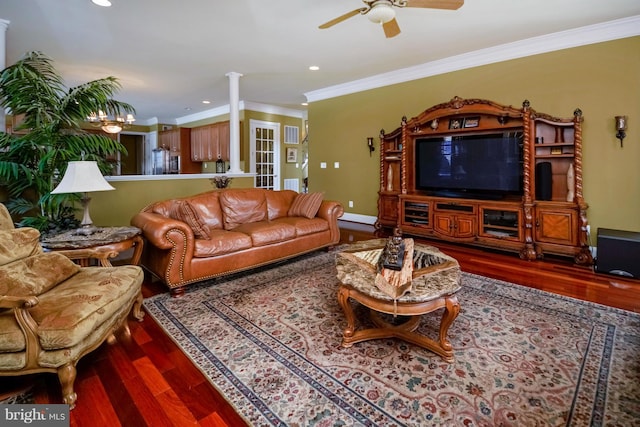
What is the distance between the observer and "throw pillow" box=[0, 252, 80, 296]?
1.67m

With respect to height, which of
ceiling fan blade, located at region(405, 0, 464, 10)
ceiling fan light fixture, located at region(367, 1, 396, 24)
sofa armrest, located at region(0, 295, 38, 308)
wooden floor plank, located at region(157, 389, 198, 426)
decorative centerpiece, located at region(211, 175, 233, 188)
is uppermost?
ceiling fan blade, located at region(405, 0, 464, 10)

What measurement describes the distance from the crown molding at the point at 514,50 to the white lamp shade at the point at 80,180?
4.77 metres

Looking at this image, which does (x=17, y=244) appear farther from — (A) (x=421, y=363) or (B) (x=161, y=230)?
(A) (x=421, y=363)

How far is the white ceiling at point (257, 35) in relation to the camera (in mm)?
3215

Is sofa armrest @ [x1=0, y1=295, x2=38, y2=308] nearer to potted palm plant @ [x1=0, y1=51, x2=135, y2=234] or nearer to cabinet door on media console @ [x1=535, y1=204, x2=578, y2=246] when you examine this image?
potted palm plant @ [x1=0, y1=51, x2=135, y2=234]

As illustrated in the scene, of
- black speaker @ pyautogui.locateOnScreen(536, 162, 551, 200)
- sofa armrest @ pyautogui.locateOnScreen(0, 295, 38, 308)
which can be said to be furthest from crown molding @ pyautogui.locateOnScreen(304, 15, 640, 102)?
sofa armrest @ pyautogui.locateOnScreen(0, 295, 38, 308)

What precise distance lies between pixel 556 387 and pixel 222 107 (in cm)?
895

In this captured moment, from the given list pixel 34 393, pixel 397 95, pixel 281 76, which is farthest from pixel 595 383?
pixel 281 76

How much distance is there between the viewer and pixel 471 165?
180 inches

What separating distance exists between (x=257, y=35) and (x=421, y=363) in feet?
12.8

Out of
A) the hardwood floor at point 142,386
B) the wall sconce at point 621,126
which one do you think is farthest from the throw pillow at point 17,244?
the wall sconce at point 621,126

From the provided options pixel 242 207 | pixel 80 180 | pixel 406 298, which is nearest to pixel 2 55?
pixel 80 180

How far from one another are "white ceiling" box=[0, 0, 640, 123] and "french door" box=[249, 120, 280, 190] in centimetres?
235

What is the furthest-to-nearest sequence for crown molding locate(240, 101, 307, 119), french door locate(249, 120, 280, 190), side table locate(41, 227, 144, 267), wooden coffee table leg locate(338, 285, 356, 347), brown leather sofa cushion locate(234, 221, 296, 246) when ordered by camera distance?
french door locate(249, 120, 280, 190)
crown molding locate(240, 101, 307, 119)
brown leather sofa cushion locate(234, 221, 296, 246)
side table locate(41, 227, 144, 267)
wooden coffee table leg locate(338, 285, 356, 347)
